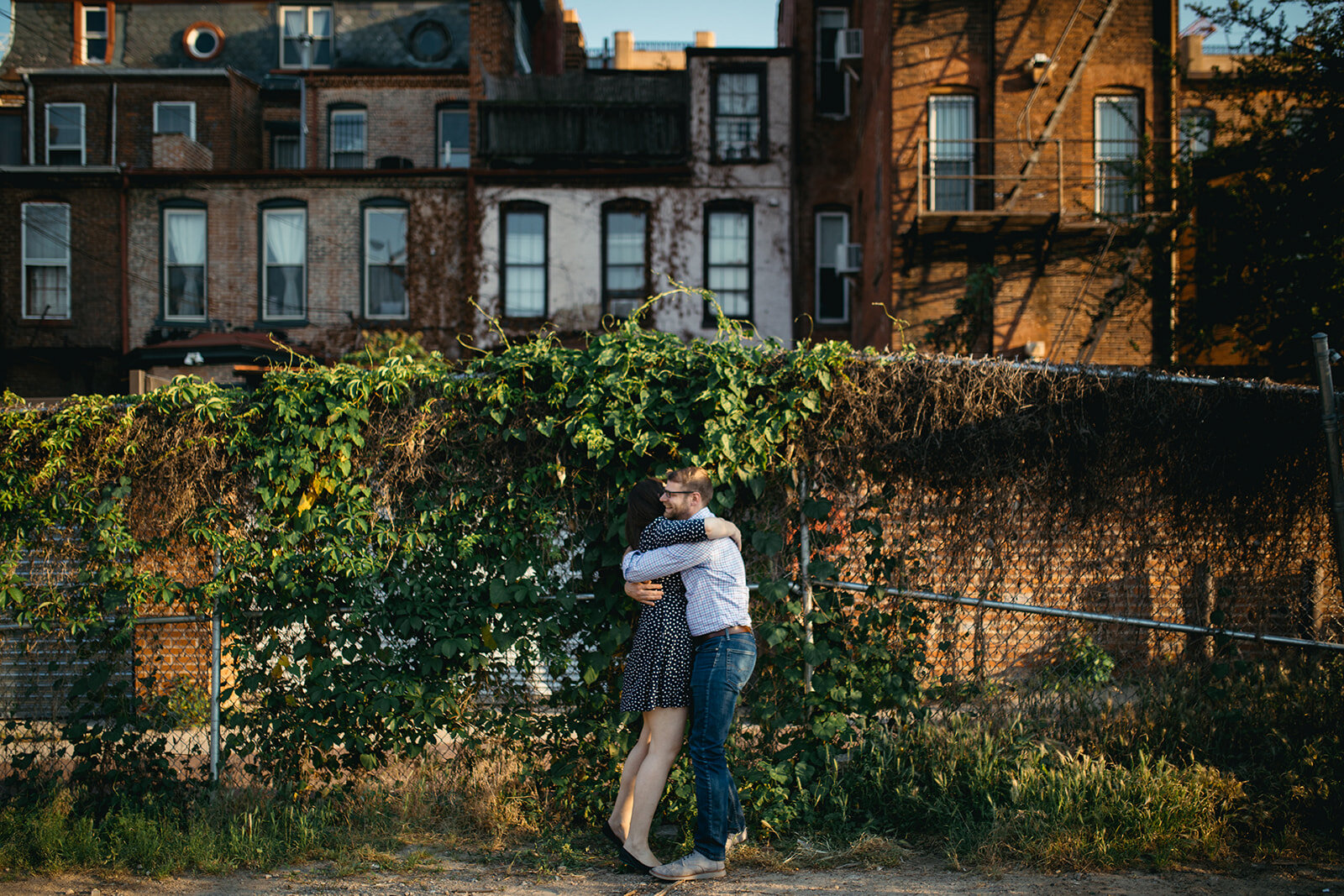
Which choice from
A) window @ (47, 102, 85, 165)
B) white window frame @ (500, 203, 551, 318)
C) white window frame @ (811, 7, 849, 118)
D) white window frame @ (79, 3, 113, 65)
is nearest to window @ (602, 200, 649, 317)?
white window frame @ (500, 203, 551, 318)

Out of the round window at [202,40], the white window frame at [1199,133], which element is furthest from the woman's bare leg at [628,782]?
the round window at [202,40]

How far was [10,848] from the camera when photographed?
16.2 ft

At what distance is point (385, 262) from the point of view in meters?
20.2

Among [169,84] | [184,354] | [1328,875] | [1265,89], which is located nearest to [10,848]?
[1328,875]

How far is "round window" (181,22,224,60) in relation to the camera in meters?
24.2

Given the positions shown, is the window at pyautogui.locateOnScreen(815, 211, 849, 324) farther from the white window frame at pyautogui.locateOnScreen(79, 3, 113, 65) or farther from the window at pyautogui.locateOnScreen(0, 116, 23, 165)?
the window at pyautogui.locateOnScreen(0, 116, 23, 165)

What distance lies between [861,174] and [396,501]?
52.0 feet

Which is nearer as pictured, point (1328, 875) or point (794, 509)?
point (1328, 875)

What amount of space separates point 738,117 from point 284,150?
12.0m

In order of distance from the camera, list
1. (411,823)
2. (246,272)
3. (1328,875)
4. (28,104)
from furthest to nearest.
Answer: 1. (28,104)
2. (246,272)
3. (411,823)
4. (1328,875)

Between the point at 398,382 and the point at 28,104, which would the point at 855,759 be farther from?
the point at 28,104

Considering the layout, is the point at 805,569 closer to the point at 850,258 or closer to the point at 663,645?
the point at 663,645

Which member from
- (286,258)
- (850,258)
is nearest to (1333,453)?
(850,258)

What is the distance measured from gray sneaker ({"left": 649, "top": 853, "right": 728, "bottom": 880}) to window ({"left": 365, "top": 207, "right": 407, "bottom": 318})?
1735cm
